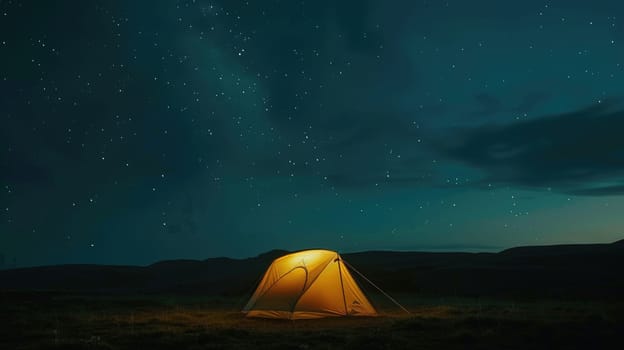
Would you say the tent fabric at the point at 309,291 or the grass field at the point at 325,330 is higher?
the tent fabric at the point at 309,291

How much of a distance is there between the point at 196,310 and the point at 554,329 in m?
13.6

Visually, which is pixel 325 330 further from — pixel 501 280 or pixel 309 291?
pixel 501 280

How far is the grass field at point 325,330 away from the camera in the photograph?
13742 mm

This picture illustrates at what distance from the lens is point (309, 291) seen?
20625 mm

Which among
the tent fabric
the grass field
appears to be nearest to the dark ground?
the grass field

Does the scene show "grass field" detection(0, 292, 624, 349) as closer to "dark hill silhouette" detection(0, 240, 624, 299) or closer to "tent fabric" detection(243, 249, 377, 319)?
"tent fabric" detection(243, 249, 377, 319)

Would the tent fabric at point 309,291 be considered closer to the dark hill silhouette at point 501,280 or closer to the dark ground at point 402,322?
the dark ground at point 402,322

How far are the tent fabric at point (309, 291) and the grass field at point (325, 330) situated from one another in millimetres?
634

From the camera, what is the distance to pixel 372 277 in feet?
142

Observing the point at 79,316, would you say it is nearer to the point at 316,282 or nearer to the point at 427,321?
the point at 316,282

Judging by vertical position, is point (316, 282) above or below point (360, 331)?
above

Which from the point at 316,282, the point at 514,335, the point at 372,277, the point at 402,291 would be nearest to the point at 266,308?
the point at 316,282

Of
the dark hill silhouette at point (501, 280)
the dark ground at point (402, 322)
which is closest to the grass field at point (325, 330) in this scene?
the dark ground at point (402, 322)

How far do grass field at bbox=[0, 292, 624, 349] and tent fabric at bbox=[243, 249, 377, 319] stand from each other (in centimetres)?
63
